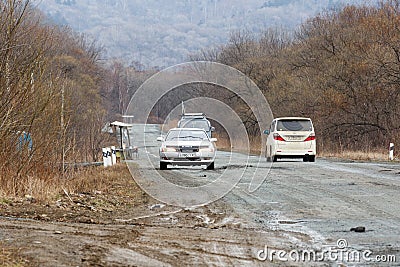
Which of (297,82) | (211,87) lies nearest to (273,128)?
(297,82)

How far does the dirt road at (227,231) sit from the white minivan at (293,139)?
11.6 metres

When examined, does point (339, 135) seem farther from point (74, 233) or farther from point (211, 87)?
point (74, 233)

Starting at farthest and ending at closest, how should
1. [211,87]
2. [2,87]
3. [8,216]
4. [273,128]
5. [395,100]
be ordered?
[211,87] → [395,100] → [273,128] → [2,87] → [8,216]

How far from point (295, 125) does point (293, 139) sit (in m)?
0.64

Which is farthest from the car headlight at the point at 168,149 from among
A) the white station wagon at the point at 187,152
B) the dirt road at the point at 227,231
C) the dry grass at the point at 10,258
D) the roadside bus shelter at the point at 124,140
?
the dry grass at the point at 10,258

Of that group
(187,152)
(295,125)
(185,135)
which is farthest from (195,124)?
(187,152)

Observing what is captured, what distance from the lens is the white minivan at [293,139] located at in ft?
85.7

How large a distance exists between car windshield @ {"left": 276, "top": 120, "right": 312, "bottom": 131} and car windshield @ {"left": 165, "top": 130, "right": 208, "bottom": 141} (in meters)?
5.17

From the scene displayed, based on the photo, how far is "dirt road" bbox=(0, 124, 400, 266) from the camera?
6.65 m

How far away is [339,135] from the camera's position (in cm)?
4494

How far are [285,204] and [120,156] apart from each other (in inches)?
948

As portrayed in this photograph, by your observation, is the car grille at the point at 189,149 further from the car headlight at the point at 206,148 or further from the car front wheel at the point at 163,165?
the car front wheel at the point at 163,165

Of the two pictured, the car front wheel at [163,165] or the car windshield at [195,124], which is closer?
the car front wheel at [163,165]

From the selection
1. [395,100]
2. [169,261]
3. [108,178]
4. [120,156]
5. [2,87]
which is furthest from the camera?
[395,100]
